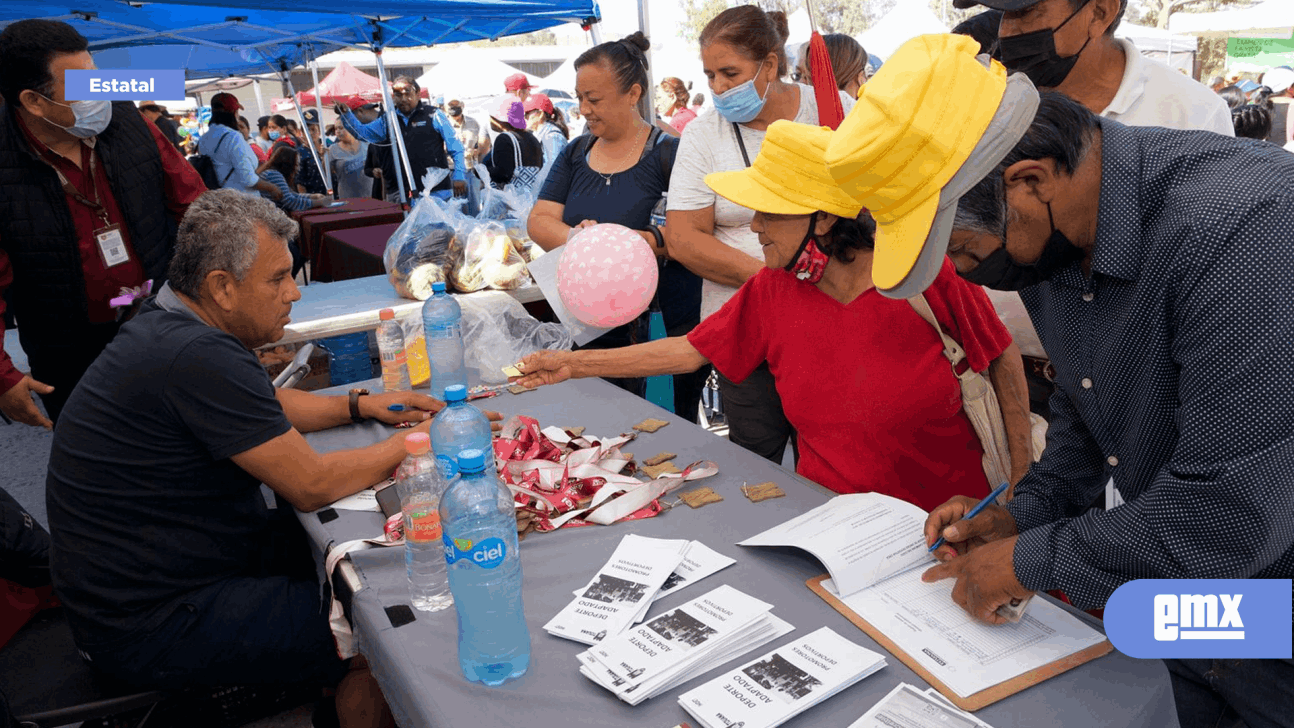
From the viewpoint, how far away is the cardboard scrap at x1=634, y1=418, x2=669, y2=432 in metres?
2.44

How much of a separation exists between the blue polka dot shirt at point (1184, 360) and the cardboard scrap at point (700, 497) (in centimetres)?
82

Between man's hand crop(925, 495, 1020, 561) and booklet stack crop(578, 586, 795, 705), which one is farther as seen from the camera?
man's hand crop(925, 495, 1020, 561)

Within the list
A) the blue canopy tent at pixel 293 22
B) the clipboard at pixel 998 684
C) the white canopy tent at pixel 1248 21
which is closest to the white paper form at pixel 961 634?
the clipboard at pixel 998 684

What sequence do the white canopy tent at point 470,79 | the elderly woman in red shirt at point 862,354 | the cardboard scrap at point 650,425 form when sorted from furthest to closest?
the white canopy tent at point 470,79 → the cardboard scrap at point 650,425 → the elderly woman in red shirt at point 862,354

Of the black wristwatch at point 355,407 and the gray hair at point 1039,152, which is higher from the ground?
the gray hair at point 1039,152

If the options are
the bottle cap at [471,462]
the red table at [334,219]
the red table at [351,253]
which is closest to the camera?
the bottle cap at [471,462]

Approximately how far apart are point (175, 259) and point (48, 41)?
60.3 inches

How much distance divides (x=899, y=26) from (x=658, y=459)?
11.4m

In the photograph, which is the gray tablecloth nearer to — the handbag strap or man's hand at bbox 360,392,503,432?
the handbag strap

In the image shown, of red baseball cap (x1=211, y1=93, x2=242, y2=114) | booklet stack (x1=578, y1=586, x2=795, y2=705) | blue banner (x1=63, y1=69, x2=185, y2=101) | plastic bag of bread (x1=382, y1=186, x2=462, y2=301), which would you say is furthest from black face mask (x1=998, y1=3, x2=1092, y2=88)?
red baseball cap (x1=211, y1=93, x2=242, y2=114)

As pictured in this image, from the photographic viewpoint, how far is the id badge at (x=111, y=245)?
3.11 meters

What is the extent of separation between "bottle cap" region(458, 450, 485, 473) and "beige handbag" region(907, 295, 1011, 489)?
3.72 feet

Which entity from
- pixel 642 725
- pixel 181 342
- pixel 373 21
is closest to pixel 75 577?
pixel 181 342

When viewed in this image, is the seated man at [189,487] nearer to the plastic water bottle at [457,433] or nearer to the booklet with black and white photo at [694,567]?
the plastic water bottle at [457,433]
